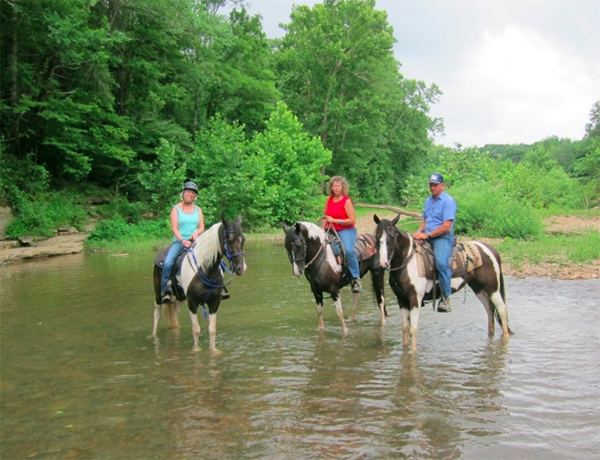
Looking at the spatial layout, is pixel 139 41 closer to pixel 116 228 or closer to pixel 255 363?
pixel 116 228

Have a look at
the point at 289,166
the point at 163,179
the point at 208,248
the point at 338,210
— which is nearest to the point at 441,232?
the point at 338,210

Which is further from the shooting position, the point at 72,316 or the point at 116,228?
the point at 116,228

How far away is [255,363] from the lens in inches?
261

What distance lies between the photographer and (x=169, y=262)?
25.0ft

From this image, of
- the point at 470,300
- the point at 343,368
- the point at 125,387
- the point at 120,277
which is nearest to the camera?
the point at 125,387

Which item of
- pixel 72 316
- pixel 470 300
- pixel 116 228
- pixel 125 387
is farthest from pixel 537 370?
pixel 116 228

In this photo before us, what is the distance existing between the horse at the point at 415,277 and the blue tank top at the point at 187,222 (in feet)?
10.6

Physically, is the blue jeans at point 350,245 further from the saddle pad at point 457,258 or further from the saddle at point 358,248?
the saddle pad at point 457,258

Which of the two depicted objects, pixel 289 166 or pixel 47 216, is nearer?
pixel 47 216

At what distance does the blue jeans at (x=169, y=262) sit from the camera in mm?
7625

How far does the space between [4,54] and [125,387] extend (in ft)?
74.0

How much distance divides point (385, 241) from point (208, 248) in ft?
9.57

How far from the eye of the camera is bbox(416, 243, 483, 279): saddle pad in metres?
7.12

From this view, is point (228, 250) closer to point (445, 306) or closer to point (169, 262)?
point (169, 262)
